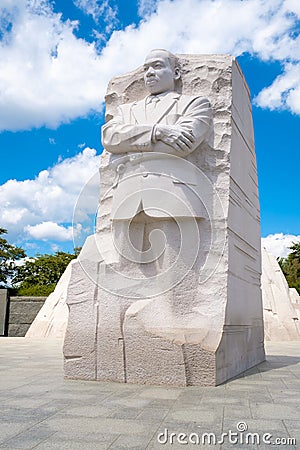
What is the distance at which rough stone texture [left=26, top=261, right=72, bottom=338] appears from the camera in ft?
42.0

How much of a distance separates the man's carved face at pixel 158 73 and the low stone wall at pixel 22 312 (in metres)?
10.3

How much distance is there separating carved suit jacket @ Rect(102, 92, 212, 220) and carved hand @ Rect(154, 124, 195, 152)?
0.05 metres

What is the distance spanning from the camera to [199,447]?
270 centimetres

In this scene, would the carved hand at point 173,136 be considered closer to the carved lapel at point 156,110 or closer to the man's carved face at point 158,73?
the carved lapel at point 156,110

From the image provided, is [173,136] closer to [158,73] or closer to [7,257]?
[158,73]

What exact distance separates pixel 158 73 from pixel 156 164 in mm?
1226

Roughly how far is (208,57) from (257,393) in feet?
13.1

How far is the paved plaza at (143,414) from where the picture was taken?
277 centimetres

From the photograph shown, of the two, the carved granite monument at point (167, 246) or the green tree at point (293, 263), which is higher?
the green tree at point (293, 263)

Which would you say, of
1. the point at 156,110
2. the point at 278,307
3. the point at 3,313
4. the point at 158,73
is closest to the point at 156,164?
the point at 156,110

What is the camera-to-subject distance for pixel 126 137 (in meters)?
5.39

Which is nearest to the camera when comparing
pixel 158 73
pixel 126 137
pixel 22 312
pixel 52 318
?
pixel 126 137

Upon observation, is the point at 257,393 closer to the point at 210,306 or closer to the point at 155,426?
the point at 210,306

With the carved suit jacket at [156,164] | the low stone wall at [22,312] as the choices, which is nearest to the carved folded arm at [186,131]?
the carved suit jacket at [156,164]
